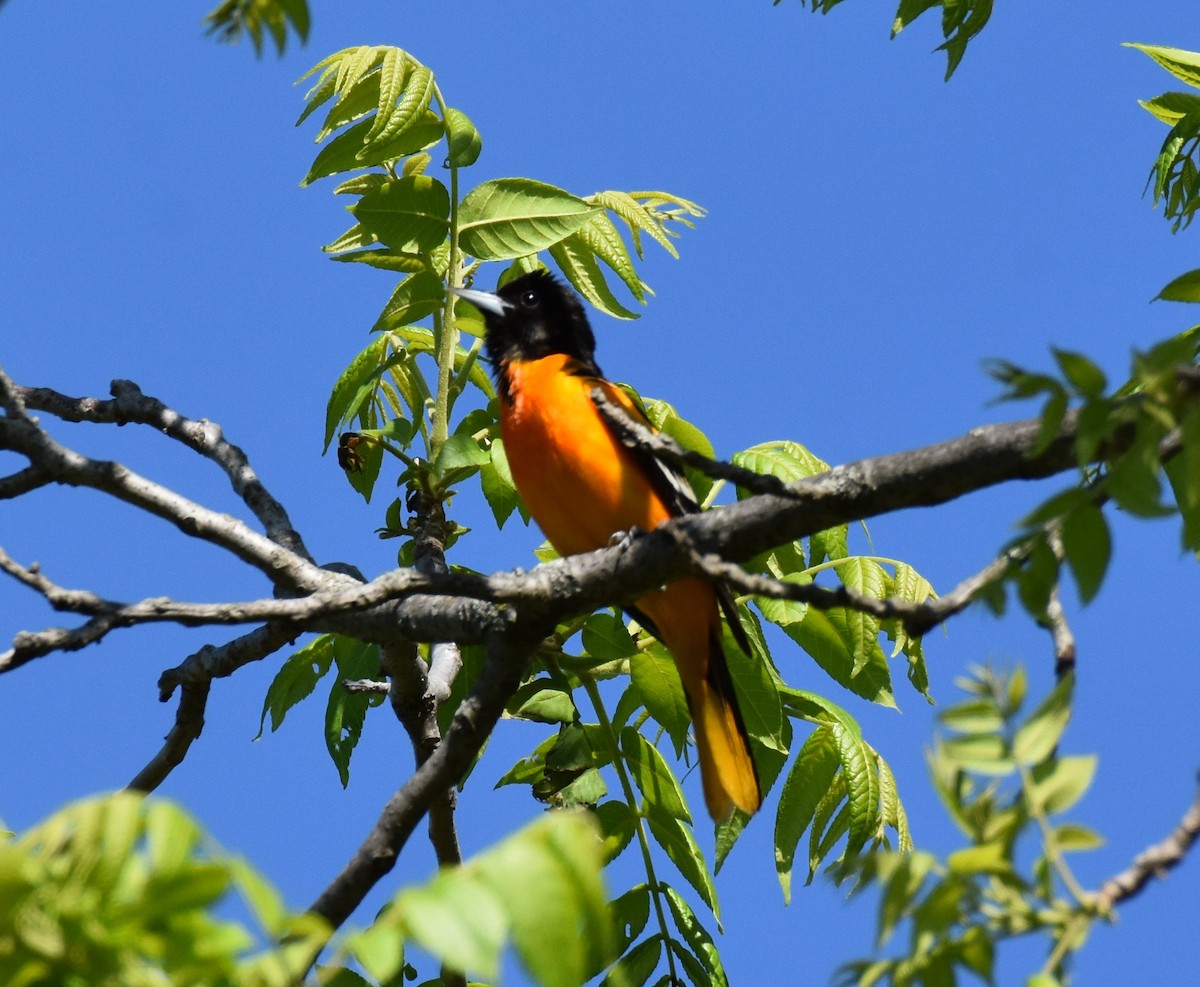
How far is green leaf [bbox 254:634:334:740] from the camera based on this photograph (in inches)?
170

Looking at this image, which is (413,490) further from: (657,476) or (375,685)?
(657,476)

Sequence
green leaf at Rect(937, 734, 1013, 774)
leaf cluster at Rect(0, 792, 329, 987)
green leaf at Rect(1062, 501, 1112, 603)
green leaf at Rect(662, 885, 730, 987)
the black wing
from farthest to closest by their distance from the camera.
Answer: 1. the black wing
2. green leaf at Rect(662, 885, 730, 987)
3. green leaf at Rect(1062, 501, 1112, 603)
4. green leaf at Rect(937, 734, 1013, 774)
5. leaf cluster at Rect(0, 792, 329, 987)

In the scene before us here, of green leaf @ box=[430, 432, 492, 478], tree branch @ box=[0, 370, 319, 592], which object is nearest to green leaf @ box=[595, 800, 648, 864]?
green leaf @ box=[430, 432, 492, 478]

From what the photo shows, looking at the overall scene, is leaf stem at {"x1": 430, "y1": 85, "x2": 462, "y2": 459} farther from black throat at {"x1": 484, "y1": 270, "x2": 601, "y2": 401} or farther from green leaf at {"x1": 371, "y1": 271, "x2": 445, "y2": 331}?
black throat at {"x1": 484, "y1": 270, "x2": 601, "y2": 401}

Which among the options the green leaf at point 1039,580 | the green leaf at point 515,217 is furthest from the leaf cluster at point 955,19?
the green leaf at point 1039,580

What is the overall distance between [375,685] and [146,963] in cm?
252

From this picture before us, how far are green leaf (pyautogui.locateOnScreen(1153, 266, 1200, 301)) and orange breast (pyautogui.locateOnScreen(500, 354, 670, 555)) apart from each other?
1830mm

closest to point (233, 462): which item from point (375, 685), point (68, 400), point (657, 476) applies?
point (68, 400)

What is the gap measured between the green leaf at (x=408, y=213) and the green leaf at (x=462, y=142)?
0.10 metres

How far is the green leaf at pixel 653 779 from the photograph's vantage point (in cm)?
376

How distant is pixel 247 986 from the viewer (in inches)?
63.5

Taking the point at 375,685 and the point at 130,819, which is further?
the point at 375,685

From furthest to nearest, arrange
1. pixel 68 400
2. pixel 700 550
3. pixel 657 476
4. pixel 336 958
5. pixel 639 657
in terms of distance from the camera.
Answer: pixel 657 476 → pixel 68 400 → pixel 639 657 → pixel 700 550 → pixel 336 958

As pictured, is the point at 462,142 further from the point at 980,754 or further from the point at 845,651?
the point at 980,754
